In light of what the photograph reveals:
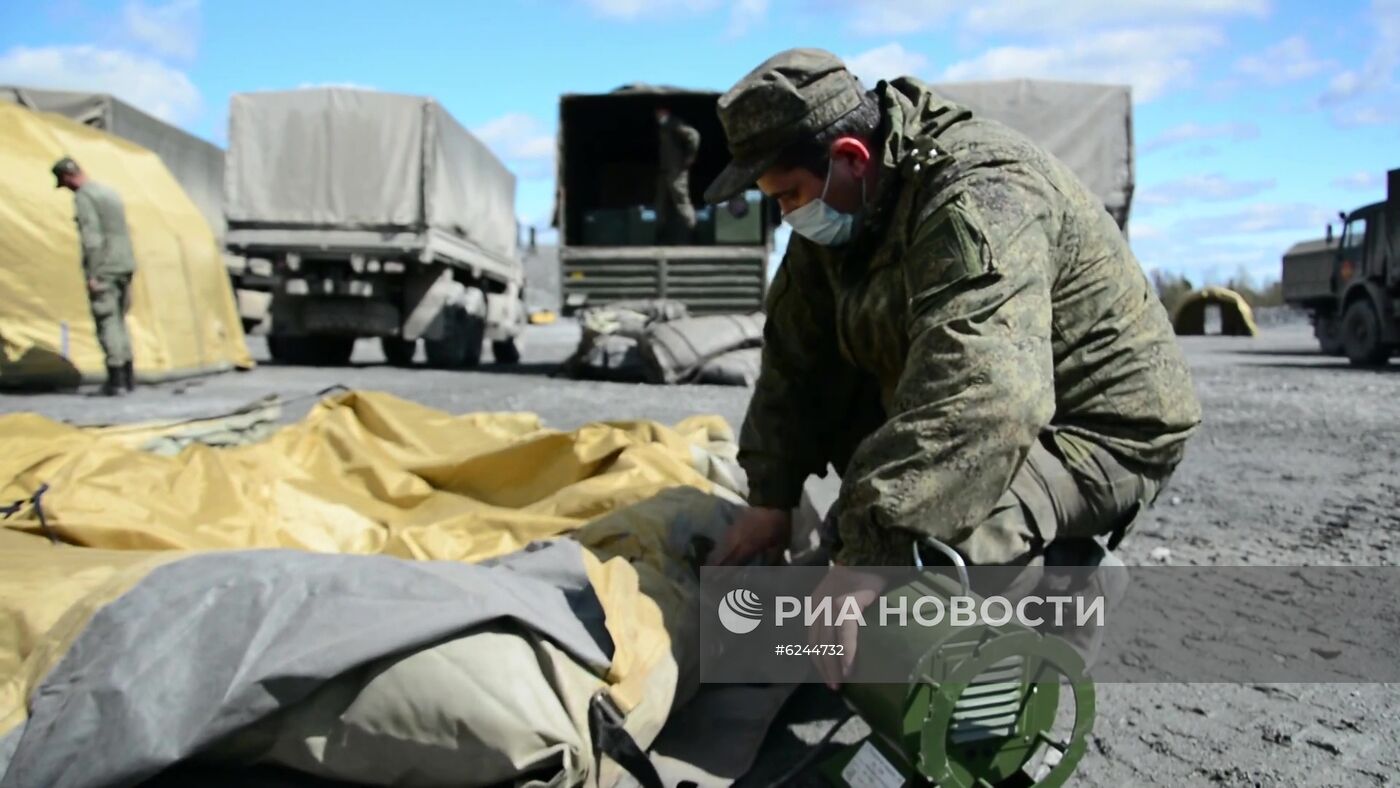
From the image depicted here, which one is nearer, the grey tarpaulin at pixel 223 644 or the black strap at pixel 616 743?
the grey tarpaulin at pixel 223 644

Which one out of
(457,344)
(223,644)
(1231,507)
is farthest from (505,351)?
(223,644)

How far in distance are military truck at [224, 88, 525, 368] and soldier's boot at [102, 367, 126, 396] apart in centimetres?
331

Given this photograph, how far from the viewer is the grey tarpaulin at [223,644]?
1.56m

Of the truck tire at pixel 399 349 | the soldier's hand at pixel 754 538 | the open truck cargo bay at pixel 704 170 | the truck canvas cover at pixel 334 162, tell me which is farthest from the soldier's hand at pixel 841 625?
the truck tire at pixel 399 349

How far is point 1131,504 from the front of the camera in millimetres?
2174

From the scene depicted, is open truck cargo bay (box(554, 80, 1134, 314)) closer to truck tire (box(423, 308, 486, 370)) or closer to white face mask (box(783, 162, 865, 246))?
truck tire (box(423, 308, 486, 370))

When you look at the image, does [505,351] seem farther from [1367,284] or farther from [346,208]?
[1367,284]

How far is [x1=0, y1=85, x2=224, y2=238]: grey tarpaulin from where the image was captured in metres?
12.8

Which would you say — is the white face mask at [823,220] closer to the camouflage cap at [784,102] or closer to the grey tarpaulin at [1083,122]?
the camouflage cap at [784,102]

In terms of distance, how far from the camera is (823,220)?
6.92 ft

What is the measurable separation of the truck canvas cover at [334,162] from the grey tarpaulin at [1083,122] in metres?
5.30

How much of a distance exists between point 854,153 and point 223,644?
1.38 meters

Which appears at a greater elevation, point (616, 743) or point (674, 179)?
point (674, 179)

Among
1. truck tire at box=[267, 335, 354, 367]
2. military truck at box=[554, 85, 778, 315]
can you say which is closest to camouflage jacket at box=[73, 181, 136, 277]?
truck tire at box=[267, 335, 354, 367]
